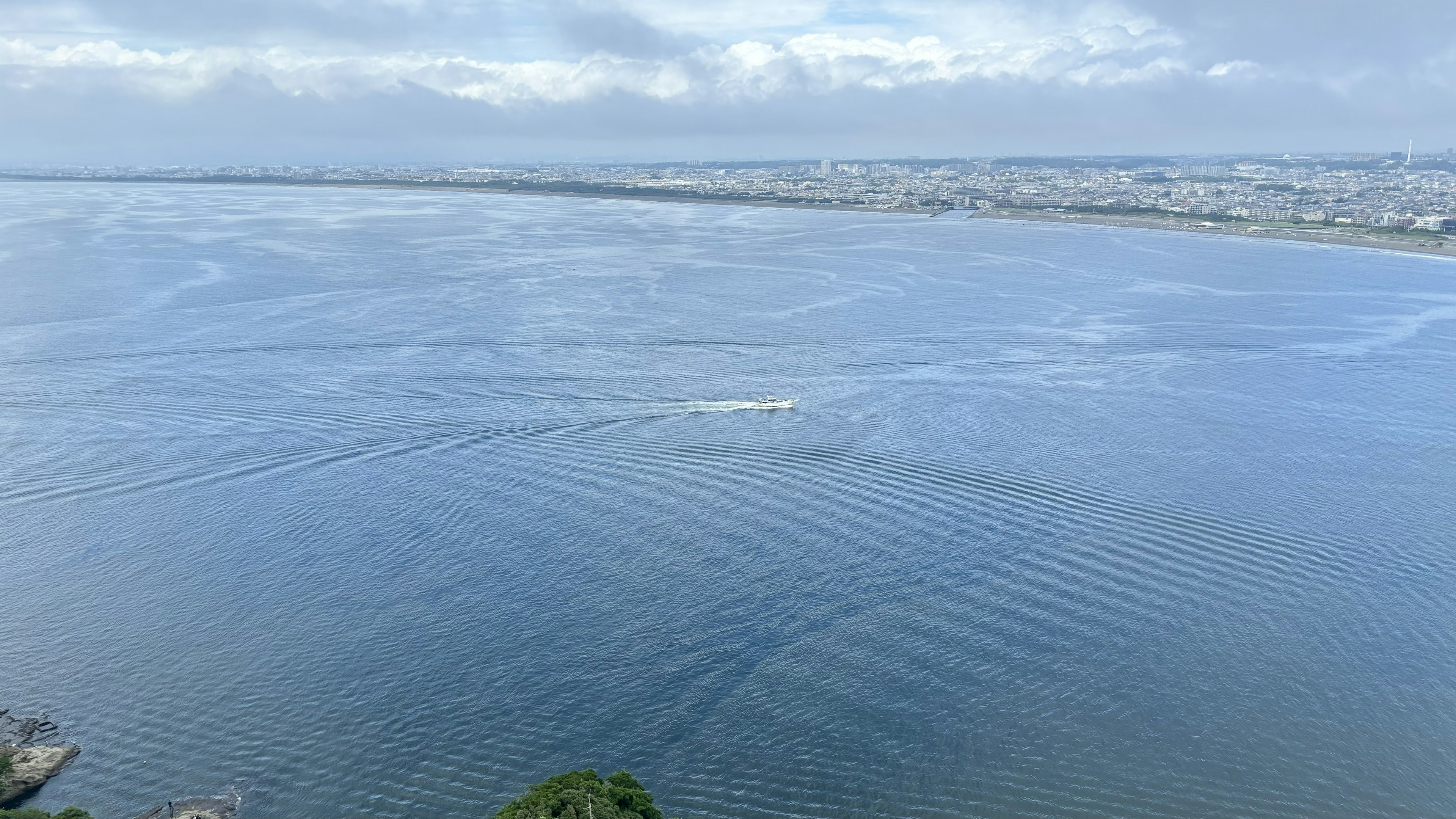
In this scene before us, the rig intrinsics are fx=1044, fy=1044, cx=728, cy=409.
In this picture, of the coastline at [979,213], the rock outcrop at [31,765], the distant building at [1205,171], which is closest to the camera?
the rock outcrop at [31,765]

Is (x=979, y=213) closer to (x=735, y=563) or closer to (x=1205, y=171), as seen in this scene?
(x=735, y=563)

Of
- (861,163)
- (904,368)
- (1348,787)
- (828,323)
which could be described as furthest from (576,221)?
(861,163)

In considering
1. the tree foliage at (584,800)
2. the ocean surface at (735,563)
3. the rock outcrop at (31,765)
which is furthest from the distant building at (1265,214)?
the rock outcrop at (31,765)

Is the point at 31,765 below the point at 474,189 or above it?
below

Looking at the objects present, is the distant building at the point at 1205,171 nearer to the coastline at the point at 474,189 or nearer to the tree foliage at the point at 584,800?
the coastline at the point at 474,189

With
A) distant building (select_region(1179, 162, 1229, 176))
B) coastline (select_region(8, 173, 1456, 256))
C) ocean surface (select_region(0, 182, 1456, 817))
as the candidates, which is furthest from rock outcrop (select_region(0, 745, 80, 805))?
distant building (select_region(1179, 162, 1229, 176))

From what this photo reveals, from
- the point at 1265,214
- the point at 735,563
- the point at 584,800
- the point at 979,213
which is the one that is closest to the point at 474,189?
the point at 979,213
